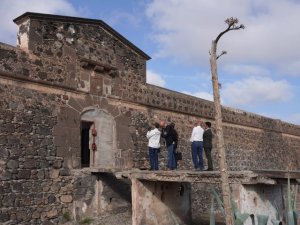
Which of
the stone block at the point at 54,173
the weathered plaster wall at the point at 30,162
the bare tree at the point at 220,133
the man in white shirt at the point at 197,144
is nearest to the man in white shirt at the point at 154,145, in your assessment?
the man in white shirt at the point at 197,144

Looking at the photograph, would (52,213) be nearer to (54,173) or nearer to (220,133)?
(54,173)

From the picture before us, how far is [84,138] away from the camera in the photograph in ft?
32.6

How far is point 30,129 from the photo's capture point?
785cm

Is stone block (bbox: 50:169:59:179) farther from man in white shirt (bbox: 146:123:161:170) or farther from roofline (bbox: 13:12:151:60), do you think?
roofline (bbox: 13:12:151:60)

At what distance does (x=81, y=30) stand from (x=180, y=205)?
493 cm

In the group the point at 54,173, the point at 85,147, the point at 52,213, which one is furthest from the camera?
the point at 85,147

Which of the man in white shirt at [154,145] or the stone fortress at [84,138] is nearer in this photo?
the stone fortress at [84,138]

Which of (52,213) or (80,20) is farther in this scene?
(80,20)

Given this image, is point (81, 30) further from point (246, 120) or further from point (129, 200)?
point (246, 120)

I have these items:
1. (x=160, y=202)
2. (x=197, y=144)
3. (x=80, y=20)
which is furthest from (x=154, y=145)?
(x=80, y=20)

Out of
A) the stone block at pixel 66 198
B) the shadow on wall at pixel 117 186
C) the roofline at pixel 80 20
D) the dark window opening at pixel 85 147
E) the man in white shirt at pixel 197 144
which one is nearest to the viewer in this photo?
the stone block at pixel 66 198

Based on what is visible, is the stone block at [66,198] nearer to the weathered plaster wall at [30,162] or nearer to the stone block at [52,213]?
the weathered plaster wall at [30,162]

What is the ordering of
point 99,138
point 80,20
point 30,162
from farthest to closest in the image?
point 99,138 < point 80,20 < point 30,162

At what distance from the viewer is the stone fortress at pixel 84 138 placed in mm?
7352
